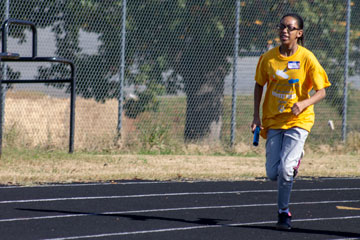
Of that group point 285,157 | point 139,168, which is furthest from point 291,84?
point 139,168

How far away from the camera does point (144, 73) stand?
44.3ft

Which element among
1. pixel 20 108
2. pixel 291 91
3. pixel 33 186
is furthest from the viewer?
pixel 20 108

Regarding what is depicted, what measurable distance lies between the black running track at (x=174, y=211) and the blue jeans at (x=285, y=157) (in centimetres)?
40

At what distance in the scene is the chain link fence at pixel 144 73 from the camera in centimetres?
1277

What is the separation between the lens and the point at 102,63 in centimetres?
1308

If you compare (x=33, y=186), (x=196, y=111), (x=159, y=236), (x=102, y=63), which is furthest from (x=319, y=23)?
(x=159, y=236)

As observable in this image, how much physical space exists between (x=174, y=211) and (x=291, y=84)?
1.99 m

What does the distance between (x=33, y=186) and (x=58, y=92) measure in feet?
15.8

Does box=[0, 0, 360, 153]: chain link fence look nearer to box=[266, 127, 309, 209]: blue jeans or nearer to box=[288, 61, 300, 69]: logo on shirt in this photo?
box=[266, 127, 309, 209]: blue jeans

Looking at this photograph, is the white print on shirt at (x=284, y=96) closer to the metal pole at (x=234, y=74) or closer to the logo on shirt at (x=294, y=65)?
the logo on shirt at (x=294, y=65)

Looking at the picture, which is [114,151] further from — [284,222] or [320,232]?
[320,232]

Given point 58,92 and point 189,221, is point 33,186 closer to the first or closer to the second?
point 189,221

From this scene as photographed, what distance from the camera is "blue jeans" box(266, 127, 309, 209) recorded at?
6332 millimetres

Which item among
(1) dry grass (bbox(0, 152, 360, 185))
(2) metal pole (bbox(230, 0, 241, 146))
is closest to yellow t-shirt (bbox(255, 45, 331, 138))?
(1) dry grass (bbox(0, 152, 360, 185))
